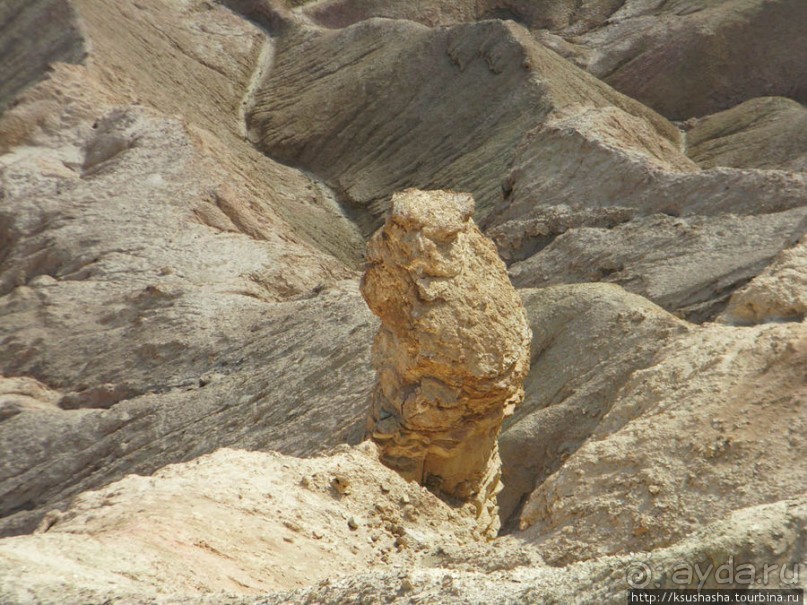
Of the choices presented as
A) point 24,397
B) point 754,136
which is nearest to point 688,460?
point 24,397

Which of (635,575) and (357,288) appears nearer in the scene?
(635,575)

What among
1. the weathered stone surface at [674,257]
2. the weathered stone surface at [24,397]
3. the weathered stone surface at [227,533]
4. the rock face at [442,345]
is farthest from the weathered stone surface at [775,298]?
the weathered stone surface at [24,397]

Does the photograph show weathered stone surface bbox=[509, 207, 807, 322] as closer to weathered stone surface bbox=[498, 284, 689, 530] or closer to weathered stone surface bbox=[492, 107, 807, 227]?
weathered stone surface bbox=[492, 107, 807, 227]

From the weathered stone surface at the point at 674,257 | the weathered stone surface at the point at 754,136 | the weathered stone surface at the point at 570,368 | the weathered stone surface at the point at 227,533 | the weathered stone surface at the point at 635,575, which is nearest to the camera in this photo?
the weathered stone surface at the point at 635,575

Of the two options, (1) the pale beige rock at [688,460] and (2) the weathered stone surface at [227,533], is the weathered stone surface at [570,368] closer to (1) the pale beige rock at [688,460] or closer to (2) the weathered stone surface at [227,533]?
(2) the weathered stone surface at [227,533]

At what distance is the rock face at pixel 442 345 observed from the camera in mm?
10781

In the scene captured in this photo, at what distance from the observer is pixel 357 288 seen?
1958 centimetres

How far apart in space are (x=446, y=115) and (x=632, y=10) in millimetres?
17283

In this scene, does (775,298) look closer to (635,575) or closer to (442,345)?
(442,345)

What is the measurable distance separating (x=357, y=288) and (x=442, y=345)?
890cm

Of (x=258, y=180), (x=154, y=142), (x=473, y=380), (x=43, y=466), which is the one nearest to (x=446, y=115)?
(x=258, y=180)

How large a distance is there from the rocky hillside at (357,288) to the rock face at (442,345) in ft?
0.74

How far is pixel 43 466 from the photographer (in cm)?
1794

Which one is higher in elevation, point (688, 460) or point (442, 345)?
point (688, 460)
